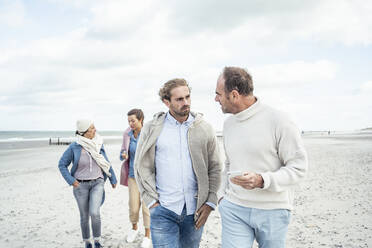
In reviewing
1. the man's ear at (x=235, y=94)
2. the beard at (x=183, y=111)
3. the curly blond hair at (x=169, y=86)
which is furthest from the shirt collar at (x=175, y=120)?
the man's ear at (x=235, y=94)

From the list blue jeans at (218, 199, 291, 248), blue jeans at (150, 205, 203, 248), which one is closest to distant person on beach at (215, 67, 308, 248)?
blue jeans at (218, 199, 291, 248)

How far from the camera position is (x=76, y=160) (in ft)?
16.2

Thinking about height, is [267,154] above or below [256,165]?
above

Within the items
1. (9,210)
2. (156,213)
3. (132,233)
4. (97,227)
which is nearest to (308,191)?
(132,233)

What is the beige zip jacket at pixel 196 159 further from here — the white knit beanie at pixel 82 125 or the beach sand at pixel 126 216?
the beach sand at pixel 126 216

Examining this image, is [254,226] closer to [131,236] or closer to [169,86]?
[169,86]

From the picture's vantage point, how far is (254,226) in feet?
8.68

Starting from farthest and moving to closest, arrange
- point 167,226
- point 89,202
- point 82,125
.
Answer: point 82,125, point 89,202, point 167,226

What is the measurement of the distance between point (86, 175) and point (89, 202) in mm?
451

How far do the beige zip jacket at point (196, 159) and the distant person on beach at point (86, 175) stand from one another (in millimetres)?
1878

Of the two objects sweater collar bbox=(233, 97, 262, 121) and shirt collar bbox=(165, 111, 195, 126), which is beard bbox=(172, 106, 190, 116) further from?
sweater collar bbox=(233, 97, 262, 121)

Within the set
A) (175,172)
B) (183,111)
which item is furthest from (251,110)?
(175,172)

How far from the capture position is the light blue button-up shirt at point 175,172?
3195 millimetres

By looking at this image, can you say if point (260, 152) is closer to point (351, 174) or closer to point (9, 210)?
point (9, 210)
